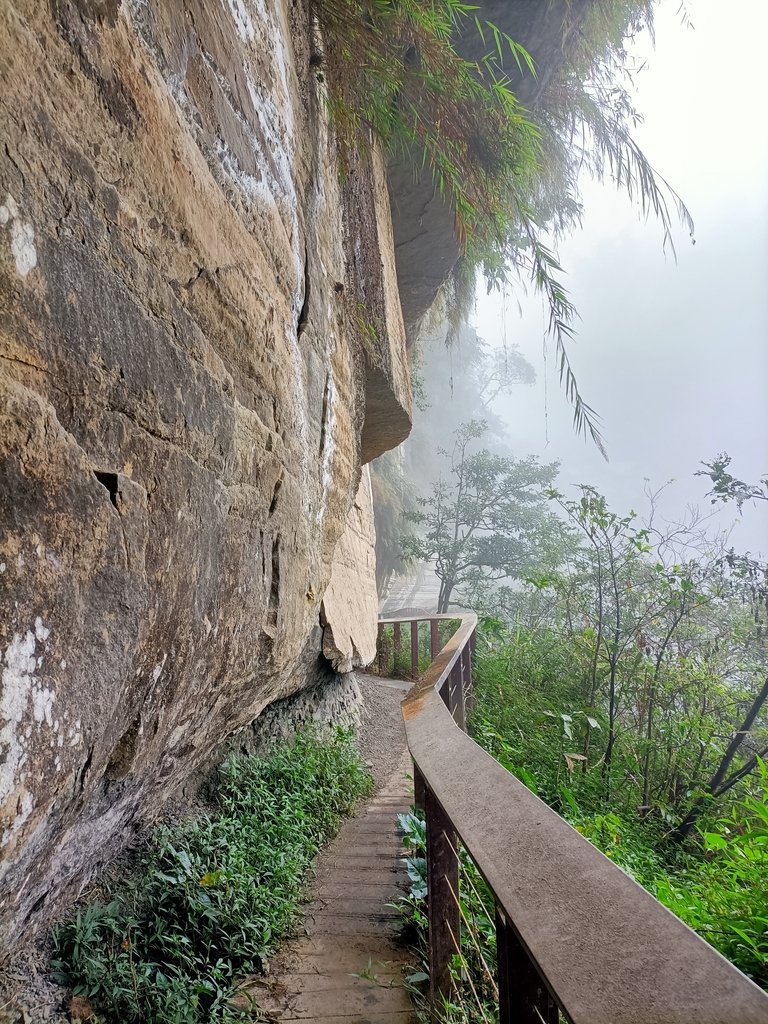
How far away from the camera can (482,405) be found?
1950 inches

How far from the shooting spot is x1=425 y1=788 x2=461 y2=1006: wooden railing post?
1710mm

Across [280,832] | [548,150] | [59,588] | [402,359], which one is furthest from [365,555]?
[59,588]

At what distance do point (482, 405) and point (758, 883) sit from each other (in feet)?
161

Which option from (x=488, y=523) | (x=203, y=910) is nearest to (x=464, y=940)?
(x=203, y=910)

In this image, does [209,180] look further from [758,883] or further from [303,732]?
[303,732]

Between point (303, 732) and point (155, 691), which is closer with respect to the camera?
point (155, 691)

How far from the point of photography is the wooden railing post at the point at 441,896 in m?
1.71

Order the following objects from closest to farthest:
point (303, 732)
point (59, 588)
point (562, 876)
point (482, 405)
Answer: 1. point (562, 876)
2. point (59, 588)
3. point (303, 732)
4. point (482, 405)

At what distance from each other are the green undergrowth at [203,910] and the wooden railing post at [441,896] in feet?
2.43

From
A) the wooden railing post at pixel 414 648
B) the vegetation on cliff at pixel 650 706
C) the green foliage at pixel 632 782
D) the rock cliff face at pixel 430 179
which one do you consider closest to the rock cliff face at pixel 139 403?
the vegetation on cliff at pixel 650 706

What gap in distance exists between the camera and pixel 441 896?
1745 mm

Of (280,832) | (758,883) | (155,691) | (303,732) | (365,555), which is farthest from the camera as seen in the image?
(365,555)

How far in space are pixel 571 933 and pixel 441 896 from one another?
4.14ft

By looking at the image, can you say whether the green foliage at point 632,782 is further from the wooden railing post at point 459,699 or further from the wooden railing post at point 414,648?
the wooden railing post at point 414,648
